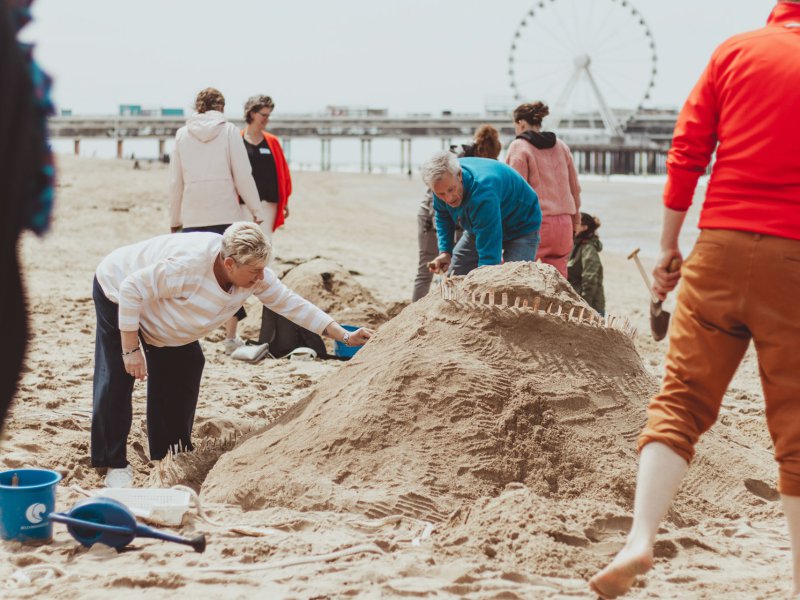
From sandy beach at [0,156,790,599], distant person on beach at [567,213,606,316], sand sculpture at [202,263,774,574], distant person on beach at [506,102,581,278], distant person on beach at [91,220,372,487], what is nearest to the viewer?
sandy beach at [0,156,790,599]

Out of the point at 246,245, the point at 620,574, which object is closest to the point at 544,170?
the point at 246,245

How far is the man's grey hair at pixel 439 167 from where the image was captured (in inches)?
190

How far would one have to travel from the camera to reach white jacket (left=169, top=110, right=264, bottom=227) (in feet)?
20.1

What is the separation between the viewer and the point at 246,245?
3844 mm

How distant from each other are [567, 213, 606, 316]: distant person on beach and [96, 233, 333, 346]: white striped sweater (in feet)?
10.7

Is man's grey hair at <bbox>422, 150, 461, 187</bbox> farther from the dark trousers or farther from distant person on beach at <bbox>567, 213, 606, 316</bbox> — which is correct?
distant person on beach at <bbox>567, 213, 606, 316</bbox>

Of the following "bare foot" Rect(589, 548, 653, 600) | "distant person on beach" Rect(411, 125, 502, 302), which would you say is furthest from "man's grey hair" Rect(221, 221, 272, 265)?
"distant person on beach" Rect(411, 125, 502, 302)

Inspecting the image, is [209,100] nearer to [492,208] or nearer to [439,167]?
[439,167]

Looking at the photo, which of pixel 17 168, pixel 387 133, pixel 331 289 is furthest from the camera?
pixel 387 133

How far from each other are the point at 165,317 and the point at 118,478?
2.36ft

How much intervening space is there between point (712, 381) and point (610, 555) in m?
0.78

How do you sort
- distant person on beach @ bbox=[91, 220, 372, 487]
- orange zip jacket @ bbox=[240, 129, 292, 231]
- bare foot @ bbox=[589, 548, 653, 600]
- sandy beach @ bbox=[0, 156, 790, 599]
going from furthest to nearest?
orange zip jacket @ bbox=[240, 129, 292, 231]
distant person on beach @ bbox=[91, 220, 372, 487]
sandy beach @ bbox=[0, 156, 790, 599]
bare foot @ bbox=[589, 548, 653, 600]

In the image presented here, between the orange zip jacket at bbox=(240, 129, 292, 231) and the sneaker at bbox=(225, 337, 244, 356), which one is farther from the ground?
the orange zip jacket at bbox=(240, 129, 292, 231)

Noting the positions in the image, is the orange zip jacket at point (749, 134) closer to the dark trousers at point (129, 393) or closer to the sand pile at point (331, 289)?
the dark trousers at point (129, 393)
